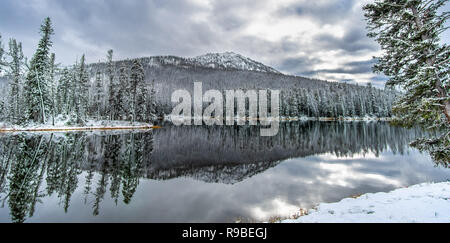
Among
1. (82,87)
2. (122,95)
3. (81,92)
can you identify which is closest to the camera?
(81,92)

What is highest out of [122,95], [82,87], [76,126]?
[82,87]

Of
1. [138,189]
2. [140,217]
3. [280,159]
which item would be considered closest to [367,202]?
[140,217]

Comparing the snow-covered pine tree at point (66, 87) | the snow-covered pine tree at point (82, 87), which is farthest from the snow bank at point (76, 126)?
the snow-covered pine tree at point (66, 87)

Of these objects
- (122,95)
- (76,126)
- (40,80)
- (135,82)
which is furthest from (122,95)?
(40,80)

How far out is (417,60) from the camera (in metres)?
7.59

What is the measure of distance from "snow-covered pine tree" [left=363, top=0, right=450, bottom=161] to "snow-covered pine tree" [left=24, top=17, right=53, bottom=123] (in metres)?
44.0

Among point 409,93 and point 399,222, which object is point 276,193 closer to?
point 399,222

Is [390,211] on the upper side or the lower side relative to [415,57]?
lower

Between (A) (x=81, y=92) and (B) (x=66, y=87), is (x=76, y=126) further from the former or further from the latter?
(B) (x=66, y=87)

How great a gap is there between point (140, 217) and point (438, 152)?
1086 centimetres

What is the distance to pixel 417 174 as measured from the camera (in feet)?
45.2

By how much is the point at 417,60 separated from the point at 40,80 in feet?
150

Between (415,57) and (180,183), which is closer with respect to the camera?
(415,57)

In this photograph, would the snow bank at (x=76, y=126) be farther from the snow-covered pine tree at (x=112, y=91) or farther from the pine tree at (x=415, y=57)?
the pine tree at (x=415, y=57)
